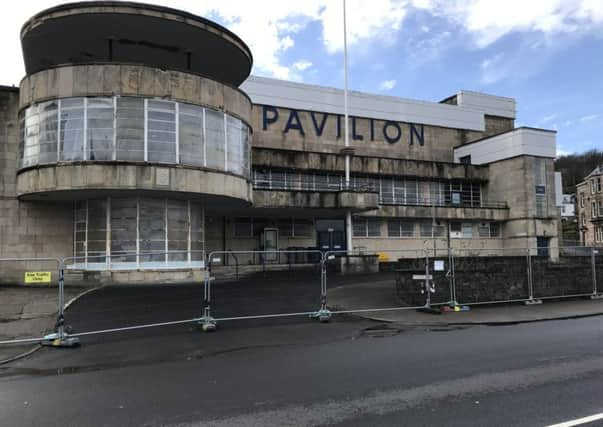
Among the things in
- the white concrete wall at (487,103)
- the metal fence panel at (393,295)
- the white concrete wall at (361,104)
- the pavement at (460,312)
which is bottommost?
the pavement at (460,312)

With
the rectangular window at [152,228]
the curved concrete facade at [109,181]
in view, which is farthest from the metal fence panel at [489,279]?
the rectangular window at [152,228]

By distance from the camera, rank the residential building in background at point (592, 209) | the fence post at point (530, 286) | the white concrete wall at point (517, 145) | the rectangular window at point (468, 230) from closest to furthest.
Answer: the fence post at point (530, 286) < the white concrete wall at point (517, 145) < the rectangular window at point (468, 230) < the residential building in background at point (592, 209)

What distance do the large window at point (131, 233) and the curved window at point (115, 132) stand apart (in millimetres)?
2132

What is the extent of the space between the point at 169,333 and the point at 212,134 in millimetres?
11780

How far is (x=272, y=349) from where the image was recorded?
925 cm

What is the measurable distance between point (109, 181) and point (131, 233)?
2342 millimetres

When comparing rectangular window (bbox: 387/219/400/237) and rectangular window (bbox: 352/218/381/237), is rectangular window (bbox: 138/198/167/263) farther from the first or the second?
rectangular window (bbox: 387/219/400/237)

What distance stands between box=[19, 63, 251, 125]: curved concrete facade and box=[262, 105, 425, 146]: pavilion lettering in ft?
60.9

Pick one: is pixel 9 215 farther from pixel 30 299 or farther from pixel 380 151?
pixel 380 151

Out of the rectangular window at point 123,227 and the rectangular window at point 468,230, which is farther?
the rectangular window at point 468,230

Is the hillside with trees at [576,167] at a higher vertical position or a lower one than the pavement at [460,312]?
higher

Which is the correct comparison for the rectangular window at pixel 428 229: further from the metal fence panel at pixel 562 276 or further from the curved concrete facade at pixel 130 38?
the metal fence panel at pixel 562 276

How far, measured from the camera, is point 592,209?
86.4 meters

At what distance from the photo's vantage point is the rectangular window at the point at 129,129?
747 inches
